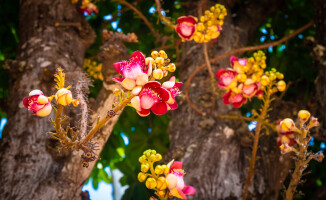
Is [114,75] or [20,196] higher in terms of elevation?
[114,75]

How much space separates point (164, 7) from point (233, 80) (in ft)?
2.96

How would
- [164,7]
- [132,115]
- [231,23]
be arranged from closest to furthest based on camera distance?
[164,7] < [231,23] < [132,115]

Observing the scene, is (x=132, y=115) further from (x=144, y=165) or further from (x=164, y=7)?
(x=144, y=165)

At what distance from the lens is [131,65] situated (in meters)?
0.96

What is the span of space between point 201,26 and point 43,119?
0.81 m

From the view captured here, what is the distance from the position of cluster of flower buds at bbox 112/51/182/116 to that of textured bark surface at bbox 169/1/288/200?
0.81 metres

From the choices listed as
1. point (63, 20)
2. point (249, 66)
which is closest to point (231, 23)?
point (249, 66)

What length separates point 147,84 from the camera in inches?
35.2

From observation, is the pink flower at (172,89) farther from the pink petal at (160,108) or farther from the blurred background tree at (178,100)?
the blurred background tree at (178,100)

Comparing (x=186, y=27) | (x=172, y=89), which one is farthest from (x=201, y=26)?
(x=172, y=89)

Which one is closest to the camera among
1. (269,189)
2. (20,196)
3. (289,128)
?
(289,128)

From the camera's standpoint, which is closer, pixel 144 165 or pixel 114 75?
pixel 144 165

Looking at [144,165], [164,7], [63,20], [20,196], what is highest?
[164,7]

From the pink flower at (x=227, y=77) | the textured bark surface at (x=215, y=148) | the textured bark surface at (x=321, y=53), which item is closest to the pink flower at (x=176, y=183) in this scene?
the textured bark surface at (x=215, y=148)
